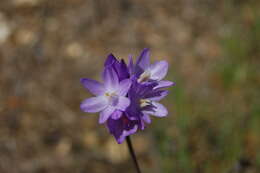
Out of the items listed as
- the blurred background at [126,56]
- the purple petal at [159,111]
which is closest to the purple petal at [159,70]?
the purple petal at [159,111]

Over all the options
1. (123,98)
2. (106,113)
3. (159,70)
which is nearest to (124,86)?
(123,98)

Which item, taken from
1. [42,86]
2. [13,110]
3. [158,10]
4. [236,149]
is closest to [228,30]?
[158,10]

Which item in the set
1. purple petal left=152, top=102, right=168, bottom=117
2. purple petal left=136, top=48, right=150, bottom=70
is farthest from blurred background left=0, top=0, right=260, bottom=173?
purple petal left=136, top=48, right=150, bottom=70

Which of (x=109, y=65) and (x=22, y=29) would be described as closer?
(x=109, y=65)

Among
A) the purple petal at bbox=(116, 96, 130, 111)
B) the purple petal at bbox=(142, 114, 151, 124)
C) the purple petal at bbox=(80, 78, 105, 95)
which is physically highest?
the purple petal at bbox=(80, 78, 105, 95)

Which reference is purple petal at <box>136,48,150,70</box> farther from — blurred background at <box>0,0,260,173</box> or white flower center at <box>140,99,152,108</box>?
blurred background at <box>0,0,260,173</box>

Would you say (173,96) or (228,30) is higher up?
(228,30)

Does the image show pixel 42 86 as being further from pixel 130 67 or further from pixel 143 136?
pixel 130 67

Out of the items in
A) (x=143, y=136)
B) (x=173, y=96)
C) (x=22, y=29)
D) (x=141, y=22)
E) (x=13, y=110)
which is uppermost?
(x=22, y=29)

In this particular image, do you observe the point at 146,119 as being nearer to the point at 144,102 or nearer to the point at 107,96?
the point at 144,102
